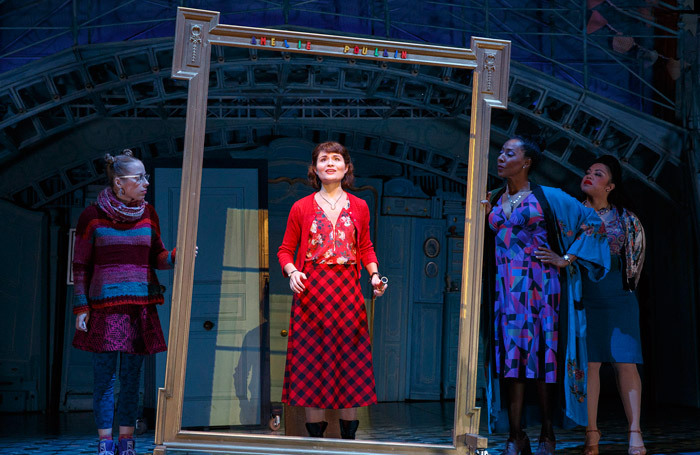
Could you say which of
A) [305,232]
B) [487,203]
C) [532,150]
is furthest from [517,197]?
[305,232]

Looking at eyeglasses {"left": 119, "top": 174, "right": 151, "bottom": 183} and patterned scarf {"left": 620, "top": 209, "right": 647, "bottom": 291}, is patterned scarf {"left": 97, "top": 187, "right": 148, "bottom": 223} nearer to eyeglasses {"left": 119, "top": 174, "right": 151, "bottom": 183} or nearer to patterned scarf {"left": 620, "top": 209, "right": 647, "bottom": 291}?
eyeglasses {"left": 119, "top": 174, "right": 151, "bottom": 183}

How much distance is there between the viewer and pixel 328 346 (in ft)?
13.8

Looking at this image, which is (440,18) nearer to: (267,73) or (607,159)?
(267,73)

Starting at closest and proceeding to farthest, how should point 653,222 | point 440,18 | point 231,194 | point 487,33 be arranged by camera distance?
1. point 231,194
2. point 487,33
3. point 440,18
4. point 653,222

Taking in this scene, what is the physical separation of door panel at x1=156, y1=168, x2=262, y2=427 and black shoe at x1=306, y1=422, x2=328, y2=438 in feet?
1.54

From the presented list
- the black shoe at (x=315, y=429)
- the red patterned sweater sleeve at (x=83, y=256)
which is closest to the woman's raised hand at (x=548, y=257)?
the black shoe at (x=315, y=429)

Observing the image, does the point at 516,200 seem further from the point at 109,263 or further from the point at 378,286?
the point at 109,263

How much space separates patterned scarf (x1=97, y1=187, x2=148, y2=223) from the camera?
4148mm

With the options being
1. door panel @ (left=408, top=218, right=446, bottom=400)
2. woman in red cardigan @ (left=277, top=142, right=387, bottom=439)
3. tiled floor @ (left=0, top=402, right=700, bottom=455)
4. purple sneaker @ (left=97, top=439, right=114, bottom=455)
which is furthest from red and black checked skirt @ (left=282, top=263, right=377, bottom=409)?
door panel @ (left=408, top=218, right=446, bottom=400)

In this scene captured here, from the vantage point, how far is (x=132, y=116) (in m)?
A: 8.70

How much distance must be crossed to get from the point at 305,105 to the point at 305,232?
3893 millimetres

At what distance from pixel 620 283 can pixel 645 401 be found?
14.9 feet

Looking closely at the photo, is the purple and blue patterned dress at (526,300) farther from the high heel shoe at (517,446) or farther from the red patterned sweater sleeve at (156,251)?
the red patterned sweater sleeve at (156,251)

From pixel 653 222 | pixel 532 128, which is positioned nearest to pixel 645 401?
pixel 653 222
